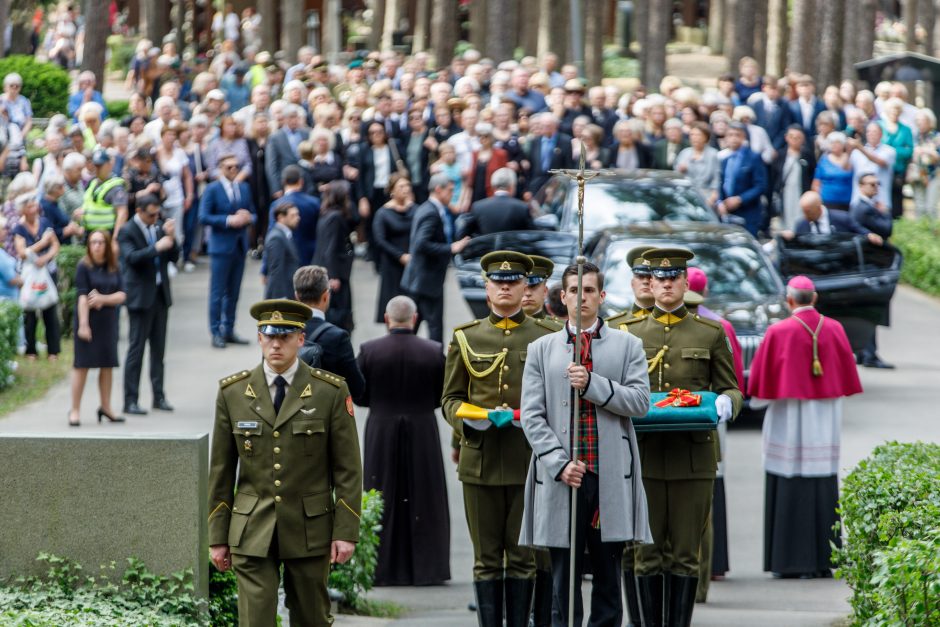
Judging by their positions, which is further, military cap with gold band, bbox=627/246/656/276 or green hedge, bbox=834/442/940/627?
military cap with gold band, bbox=627/246/656/276

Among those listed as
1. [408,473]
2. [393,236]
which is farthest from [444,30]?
[408,473]

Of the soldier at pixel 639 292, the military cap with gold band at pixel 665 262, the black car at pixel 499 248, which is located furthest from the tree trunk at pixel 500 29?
the military cap with gold band at pixel 665 262

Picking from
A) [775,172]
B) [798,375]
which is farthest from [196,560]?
[775,172]

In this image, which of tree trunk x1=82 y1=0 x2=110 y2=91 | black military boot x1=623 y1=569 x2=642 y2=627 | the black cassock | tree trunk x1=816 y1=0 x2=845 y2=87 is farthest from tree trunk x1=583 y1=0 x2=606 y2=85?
black military boot x1=623 y1=569 x2=642 y2=627

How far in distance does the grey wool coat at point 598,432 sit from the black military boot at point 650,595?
2.15ft

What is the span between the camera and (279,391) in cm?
770

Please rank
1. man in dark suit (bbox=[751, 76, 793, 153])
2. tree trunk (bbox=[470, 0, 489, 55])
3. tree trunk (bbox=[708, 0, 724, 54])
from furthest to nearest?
tree trunk (bbox=[708, 0, 724, 54])
tree trunk (bbox=[470, 0, 489, 55])
man in dark suit (bbox=[751, 76, 793, 153])

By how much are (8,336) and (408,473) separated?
686 centimetres

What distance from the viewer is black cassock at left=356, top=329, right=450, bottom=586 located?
10938 mm

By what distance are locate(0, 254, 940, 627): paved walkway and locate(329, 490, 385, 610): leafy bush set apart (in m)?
0.23

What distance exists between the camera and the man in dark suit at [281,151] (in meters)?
21.3

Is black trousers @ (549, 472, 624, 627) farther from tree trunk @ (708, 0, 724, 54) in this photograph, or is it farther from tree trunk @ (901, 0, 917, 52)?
tree trunk @ (708, 0, 724, 54)

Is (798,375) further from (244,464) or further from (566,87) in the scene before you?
(566,87)

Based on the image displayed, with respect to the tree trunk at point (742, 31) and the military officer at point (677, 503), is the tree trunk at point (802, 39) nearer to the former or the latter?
the tree trunk at point (742, 31)
